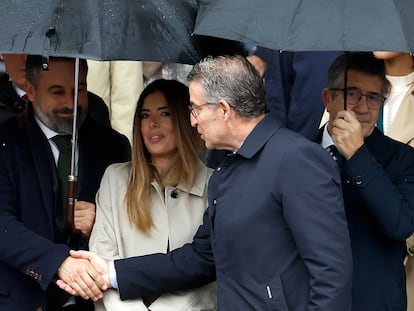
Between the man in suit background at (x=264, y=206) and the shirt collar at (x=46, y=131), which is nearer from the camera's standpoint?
the man in suit background at (x=264, y=206)

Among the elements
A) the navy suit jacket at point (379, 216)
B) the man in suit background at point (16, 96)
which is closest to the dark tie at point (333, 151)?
the navy suit jacket at point (379, 216)

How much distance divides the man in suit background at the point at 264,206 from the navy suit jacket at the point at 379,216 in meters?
0.38

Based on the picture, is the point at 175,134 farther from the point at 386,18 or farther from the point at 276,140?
the point at 386,18

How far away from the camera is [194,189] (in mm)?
4531

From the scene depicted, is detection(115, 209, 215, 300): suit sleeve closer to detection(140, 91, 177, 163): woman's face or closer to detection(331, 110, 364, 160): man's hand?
detection(140, 91, 177, 163): woman's face

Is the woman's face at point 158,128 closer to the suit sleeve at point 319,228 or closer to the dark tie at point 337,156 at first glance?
the dark tie at point 337,156

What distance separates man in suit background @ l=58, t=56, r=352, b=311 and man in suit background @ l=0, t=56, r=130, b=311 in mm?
739

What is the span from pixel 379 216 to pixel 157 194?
3.31 ft

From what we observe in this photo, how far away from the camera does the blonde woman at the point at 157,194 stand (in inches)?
175

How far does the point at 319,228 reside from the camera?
3730mm

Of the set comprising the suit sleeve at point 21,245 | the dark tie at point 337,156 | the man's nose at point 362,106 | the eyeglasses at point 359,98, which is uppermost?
the eyeglasses at point 359,98

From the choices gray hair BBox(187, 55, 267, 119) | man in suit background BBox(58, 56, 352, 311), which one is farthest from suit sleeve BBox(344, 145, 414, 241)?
gray hair BBox(187, 55, 267, 119)

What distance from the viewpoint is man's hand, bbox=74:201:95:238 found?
4.57 m

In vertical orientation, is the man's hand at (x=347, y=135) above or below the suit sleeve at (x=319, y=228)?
above
